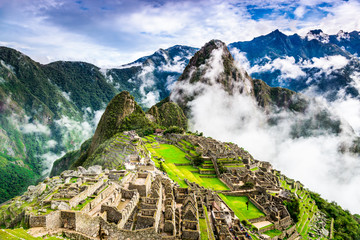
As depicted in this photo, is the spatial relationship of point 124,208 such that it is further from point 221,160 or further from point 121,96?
point 121,96

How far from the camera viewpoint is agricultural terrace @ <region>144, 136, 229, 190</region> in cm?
4392

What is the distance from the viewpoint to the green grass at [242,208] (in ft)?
115

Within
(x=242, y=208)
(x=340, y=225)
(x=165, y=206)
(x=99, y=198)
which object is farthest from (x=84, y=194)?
(x=340, y=225)

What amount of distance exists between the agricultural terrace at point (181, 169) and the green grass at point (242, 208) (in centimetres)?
409

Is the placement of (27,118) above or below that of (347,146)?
below

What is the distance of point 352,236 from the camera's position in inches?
1822

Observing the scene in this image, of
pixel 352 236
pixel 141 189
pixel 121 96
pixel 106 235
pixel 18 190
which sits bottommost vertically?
pixel 18 190

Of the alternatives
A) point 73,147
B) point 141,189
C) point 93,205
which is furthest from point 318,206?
point 73,147

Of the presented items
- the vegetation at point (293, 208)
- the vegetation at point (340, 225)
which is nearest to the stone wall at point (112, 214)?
the vegetation at point (293, 208)

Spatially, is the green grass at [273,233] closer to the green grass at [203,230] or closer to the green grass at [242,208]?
the green grass at [242,208]

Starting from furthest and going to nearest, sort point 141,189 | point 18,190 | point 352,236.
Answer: point 18,190 < point 352,236 < point 141,189

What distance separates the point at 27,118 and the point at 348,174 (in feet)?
821

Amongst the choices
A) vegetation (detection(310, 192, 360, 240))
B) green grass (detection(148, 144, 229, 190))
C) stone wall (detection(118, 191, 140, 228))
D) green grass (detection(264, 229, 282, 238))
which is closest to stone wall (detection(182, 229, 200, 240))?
stone wall (detection(118, 191, 140, 228))

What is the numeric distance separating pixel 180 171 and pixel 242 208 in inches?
604
